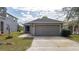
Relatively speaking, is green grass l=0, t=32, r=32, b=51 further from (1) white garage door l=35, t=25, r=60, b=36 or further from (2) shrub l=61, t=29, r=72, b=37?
(2) shrub l=61, t=29, r=72, b=37

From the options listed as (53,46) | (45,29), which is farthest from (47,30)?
(53,46)

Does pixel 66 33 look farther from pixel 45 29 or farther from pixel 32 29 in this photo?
pixel 32 29

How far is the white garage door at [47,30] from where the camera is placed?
763 inches

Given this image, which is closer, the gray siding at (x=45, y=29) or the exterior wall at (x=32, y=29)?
the gray siding at (x=45, y=29)

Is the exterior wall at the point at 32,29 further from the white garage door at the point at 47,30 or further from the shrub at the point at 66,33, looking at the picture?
the shrub at the point at 66,33

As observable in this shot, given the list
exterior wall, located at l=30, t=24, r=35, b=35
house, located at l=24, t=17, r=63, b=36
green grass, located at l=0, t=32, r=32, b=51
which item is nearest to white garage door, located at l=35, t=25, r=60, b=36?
house, located at l=24, t=17, r=63, b=36

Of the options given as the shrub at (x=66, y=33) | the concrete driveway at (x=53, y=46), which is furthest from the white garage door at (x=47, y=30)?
the concrete driveway at (x=53, y=46)

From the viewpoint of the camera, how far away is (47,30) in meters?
19.4

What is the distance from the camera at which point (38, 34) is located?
66.2 feet

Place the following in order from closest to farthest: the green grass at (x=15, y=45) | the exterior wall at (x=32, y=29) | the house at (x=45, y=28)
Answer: the green grass at (x=15, y=45) < the house at (x=45, y=28) < the exterior wall at (x=32, y=29)

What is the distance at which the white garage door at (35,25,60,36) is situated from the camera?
19375 mm

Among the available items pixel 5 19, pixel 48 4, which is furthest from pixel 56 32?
pixel 48 4
